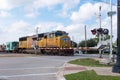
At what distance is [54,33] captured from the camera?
57.0 metres

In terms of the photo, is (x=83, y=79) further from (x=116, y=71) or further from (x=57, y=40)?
(x=57, y=40)

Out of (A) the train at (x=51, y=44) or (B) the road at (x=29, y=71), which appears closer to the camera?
(B) the road at (x=29, y=71)

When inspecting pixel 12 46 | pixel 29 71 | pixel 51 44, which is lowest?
pixel 29 71

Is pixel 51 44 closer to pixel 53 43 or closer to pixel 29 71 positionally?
pixel 53 43

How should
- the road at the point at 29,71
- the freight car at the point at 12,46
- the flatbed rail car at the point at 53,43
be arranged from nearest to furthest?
1. the road at the point at 29,71
2. the flatbed rail car at the point at 53,43
3. the freight car at the point at 12,46

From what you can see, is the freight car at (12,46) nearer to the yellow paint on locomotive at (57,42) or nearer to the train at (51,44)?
the train at (51,44)

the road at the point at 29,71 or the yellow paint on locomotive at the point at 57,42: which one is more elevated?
the yellow paint on locomotive at the point at 57,42

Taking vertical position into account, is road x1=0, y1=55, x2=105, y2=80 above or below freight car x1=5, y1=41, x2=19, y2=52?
below

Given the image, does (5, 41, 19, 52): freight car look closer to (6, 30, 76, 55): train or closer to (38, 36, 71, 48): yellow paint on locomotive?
(6, 30, 76, 55): train

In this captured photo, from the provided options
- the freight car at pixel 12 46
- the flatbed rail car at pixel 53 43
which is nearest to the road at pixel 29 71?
the flatbed rail car at pixel 53 43

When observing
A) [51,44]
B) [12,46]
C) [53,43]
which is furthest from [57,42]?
Answer: [12,46]

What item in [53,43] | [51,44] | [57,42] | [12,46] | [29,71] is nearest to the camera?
[29,71]

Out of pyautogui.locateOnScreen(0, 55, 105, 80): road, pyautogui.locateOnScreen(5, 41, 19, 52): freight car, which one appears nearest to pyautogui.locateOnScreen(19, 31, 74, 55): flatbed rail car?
pyautogui.locateOnScreen(5, 41, 19, 52): freight car

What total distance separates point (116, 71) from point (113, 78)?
2914 millimetres
